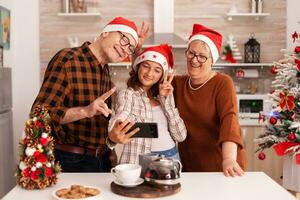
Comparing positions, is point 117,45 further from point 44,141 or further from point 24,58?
point 24,58

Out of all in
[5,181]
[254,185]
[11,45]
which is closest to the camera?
[254,185]

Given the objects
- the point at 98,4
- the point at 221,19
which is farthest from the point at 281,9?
the point at 98,4

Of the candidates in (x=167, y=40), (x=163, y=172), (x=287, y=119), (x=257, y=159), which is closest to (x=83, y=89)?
(x=163, y=172)

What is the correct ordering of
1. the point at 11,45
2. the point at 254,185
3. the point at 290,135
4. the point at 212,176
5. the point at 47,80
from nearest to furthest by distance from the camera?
1. the point at 254,185
2. the point at 212,176
3. the point at 47,80
4. the point at 290,135
5. the point at 11,45

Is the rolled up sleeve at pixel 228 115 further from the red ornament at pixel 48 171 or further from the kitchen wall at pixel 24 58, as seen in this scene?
the kitchen wall at pixel 24 58

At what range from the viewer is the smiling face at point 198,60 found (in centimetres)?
227

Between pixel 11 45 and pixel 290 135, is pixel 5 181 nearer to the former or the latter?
pixel 11 45

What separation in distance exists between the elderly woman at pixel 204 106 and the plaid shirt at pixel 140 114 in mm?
85

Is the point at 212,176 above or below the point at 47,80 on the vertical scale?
below

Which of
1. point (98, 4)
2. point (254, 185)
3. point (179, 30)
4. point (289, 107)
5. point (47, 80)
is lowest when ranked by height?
point (254, 185)

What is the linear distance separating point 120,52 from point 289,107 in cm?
162

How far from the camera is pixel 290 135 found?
10.6 feet

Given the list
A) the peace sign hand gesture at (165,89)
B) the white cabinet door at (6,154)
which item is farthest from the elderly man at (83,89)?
the white cabinet door at (6,154)

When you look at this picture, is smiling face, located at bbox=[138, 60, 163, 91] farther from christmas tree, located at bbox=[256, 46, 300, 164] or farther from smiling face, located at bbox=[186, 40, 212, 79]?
christmas tree, located at bbox=[256, 46, 300, 164]
